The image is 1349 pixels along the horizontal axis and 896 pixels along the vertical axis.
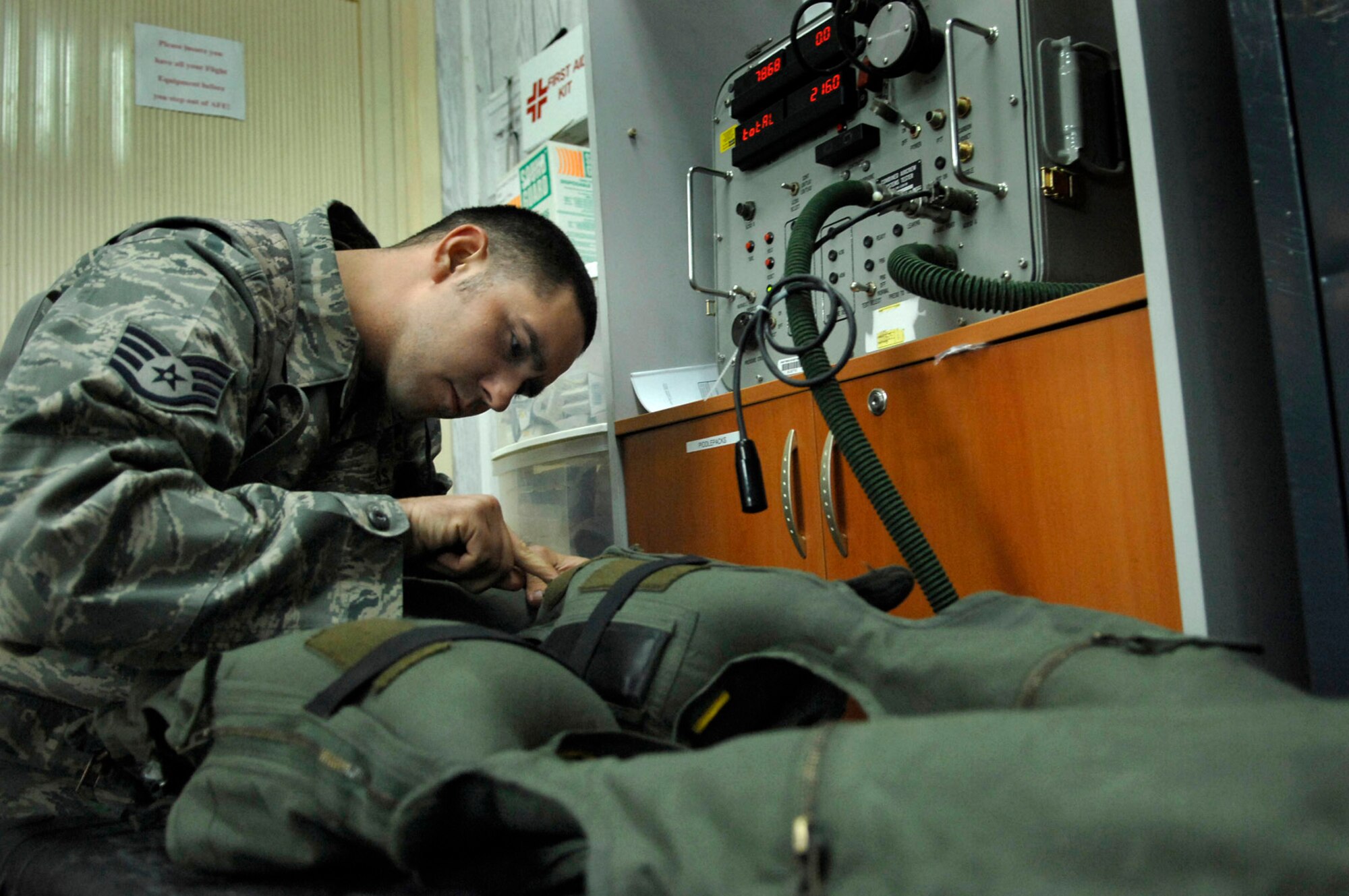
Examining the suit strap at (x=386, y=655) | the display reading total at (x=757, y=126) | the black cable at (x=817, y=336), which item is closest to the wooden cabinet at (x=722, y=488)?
the black cable at (x=817, y=336)

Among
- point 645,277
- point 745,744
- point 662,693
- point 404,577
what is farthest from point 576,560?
point 745,744

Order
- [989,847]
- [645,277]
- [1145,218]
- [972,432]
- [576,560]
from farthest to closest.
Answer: [645,277] → [576,560] → [972,432] → [1145,218] → [989,847]

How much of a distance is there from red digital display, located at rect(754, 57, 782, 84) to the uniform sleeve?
0.82 m

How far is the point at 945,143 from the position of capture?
1043 millimetres

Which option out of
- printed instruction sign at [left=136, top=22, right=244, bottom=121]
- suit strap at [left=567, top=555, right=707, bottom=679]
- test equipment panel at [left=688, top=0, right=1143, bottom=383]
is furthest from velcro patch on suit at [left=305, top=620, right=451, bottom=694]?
A: printed instruction sign at [left=136, top=22, right=244, bottom=121]

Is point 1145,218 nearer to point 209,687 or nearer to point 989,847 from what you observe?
point 989,847

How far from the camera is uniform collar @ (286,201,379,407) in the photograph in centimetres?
91

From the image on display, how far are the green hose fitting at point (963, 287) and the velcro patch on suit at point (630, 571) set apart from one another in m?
0.45

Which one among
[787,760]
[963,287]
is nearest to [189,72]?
[963,287]

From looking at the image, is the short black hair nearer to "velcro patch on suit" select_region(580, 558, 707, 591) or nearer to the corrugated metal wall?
"velcro patch on suit" select_region(580, 558, 707, 591)

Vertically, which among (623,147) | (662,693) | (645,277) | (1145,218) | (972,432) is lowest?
(662,693)

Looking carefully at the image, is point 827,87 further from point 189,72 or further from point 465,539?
point 189,72

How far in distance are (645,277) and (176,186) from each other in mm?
1548

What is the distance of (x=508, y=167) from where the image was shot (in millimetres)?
2496
